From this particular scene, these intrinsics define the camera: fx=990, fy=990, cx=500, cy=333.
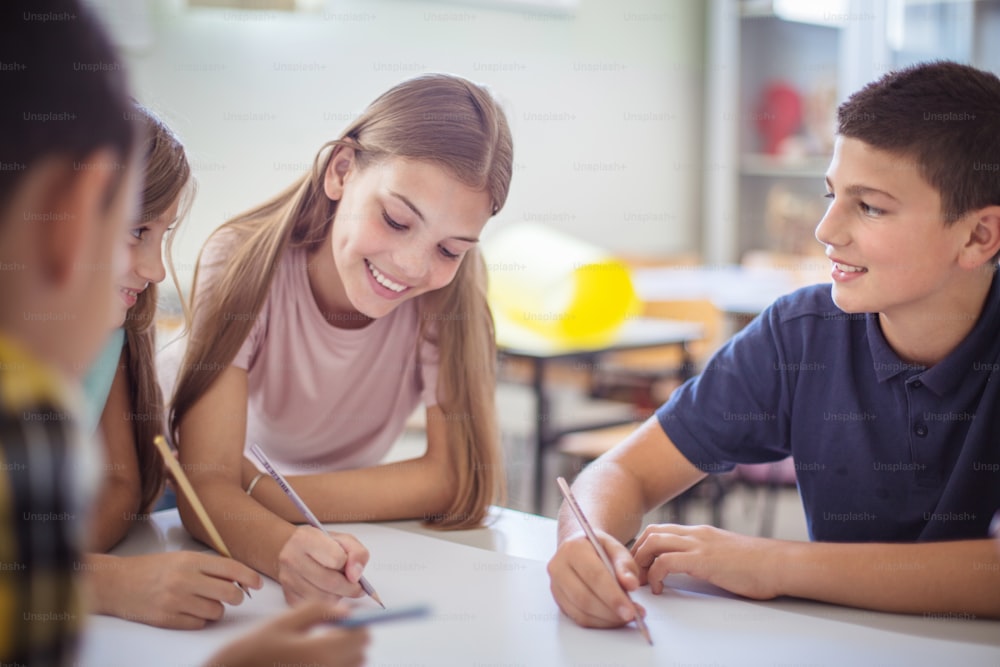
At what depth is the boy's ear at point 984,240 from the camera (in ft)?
4.00

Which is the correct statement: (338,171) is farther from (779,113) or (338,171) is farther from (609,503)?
(779,113)

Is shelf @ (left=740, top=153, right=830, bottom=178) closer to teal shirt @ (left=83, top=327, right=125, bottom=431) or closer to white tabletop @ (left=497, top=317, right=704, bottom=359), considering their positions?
white tabletop @ (left=497, top=317, right=704, bottom=359)

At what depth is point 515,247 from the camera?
135 inches

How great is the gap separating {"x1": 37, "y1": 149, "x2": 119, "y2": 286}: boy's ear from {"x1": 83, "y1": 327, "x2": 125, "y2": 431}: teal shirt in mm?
722

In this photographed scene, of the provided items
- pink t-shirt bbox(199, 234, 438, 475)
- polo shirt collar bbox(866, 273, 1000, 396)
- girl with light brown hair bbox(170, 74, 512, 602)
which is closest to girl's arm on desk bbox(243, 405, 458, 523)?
girl with light brown hair bbox(170, 74, 512, 602)

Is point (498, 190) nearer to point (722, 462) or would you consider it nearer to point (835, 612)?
point (722, 462)

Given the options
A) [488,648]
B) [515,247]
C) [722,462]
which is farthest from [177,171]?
[515,247]

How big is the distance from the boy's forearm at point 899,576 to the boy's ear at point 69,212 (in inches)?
31.2

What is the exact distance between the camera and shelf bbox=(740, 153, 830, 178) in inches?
201

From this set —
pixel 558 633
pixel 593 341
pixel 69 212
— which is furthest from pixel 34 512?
pixel 593 341

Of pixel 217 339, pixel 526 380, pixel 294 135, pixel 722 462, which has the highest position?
pixel 294 135

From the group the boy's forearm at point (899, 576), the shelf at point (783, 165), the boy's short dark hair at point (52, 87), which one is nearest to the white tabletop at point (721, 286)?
the shelf at point (783, 165)

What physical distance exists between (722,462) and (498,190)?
49cm

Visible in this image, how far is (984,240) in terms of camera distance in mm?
1224
